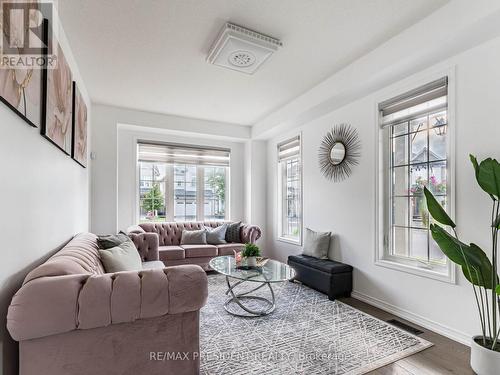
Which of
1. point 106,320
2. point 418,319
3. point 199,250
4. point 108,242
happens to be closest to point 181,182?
point 199,250

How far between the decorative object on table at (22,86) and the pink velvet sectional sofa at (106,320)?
2.82 feet

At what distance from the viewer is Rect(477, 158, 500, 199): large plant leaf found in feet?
6.04

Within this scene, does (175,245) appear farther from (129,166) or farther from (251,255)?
(251,255)

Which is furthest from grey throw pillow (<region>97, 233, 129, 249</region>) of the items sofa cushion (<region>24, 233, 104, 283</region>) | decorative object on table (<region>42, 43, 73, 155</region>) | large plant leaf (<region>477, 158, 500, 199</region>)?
large plant leaf (<region>477, 158, 500, 199</region>)

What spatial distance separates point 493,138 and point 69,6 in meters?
3.62

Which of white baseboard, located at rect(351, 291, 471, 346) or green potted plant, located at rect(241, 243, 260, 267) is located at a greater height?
green potted plant, located at rect(241, 243, 260, 267)

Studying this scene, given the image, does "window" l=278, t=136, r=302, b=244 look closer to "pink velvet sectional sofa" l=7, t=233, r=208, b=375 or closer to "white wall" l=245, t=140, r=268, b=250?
"white wall" l=245, t=140, r=268, b=250

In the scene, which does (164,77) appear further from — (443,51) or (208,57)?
(443,51)

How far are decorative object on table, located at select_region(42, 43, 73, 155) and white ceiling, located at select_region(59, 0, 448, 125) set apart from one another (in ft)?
1.54

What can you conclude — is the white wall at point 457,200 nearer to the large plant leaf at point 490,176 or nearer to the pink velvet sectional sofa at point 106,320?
the large plant leaf at point 490,176

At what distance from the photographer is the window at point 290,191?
4837mm

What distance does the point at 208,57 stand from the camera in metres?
2.90

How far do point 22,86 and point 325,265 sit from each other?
3.37 meters

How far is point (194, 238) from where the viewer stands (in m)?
4.79
